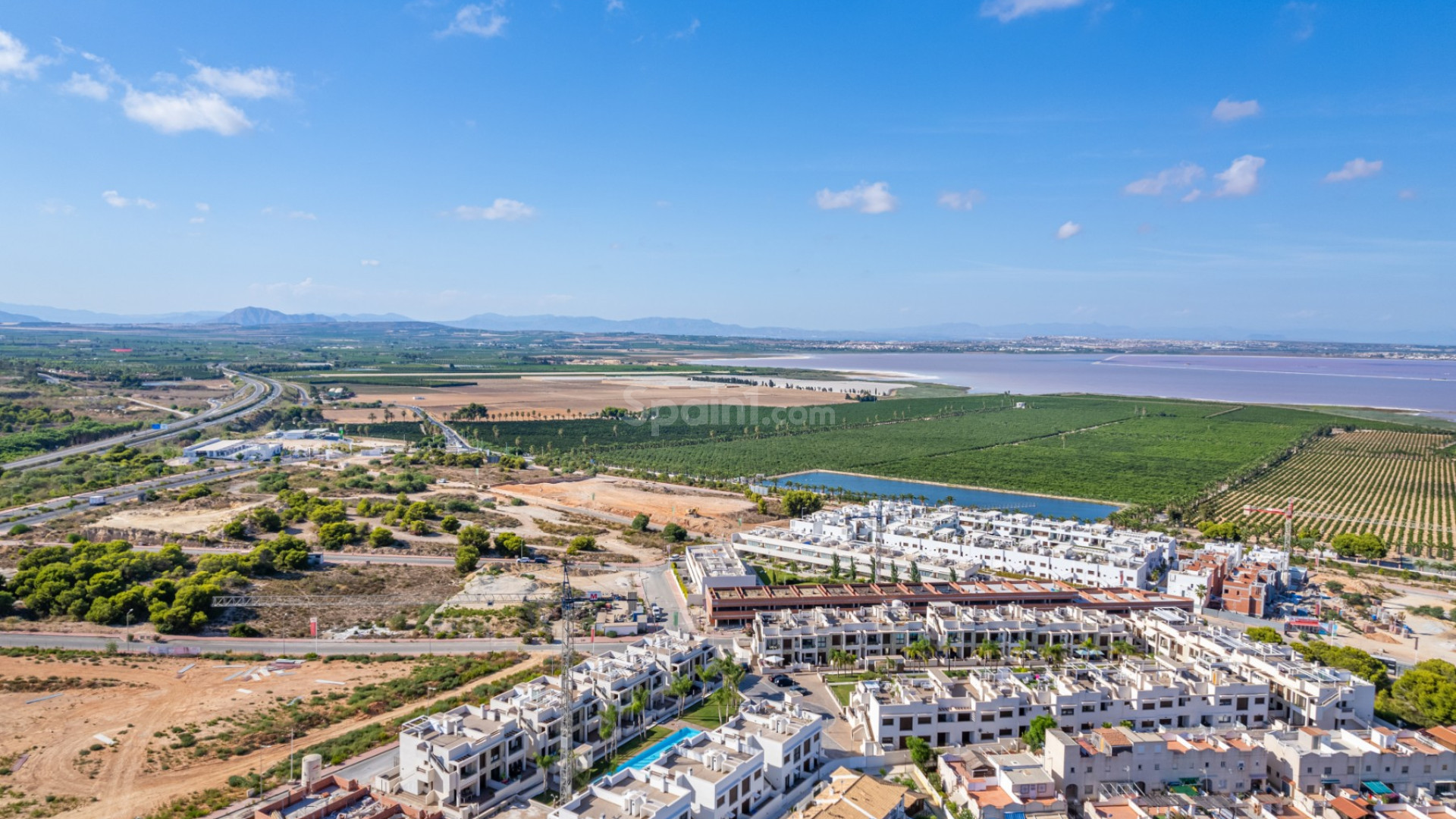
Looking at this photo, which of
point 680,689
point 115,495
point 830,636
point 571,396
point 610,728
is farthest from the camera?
point 571,396

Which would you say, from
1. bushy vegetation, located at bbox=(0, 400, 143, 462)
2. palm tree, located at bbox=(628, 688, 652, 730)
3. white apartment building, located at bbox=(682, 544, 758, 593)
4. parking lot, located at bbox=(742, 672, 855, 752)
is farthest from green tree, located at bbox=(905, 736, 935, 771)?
bushy vegetation, located at bbox=(0, 400, 143, 462)

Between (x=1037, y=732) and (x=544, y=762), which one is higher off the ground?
(x=1037, y=732)

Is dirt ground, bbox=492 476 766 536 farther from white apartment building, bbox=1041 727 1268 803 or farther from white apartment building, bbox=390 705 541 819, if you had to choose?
white apartment building, bbox=1041 727 1268 803

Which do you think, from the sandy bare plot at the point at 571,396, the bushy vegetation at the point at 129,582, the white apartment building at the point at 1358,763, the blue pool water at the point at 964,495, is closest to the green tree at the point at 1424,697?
the white apartment building at the point at 1358,763

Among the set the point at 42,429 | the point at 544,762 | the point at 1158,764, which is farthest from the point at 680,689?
the point at 42,429

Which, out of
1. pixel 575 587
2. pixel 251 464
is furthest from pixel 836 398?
pixel 575 587

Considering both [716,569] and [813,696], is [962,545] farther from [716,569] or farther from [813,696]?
[813,696]

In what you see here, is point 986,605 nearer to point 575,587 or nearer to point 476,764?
point 575,587
